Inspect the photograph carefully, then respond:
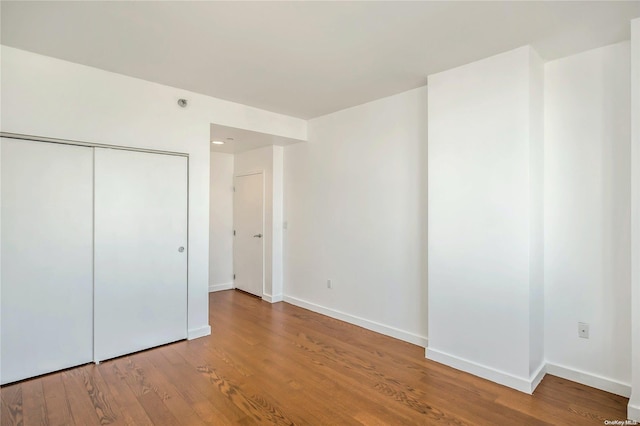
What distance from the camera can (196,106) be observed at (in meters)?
3.61

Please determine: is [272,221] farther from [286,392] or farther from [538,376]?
[538,376]

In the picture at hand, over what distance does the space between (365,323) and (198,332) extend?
187cm

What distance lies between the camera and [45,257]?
276 centimetres

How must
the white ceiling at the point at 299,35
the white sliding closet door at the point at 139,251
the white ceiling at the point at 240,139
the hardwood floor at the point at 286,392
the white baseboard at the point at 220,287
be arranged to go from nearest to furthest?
the white ceiling at the point at 299,35 → the hardwood floor at the point at 286,392 → the white sliding closet door at the point at 139,251 → the white ceiling at the point at 240,139 → the white baseboard at the point at 220,287

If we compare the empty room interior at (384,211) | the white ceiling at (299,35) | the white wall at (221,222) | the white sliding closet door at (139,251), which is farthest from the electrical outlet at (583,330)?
the white wall at (221,222)

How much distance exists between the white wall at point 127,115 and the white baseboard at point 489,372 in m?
2.42

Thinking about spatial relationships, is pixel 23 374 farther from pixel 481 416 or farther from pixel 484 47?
pixel 484 47

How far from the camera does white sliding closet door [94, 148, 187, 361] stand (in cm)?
305

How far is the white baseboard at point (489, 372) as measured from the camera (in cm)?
256

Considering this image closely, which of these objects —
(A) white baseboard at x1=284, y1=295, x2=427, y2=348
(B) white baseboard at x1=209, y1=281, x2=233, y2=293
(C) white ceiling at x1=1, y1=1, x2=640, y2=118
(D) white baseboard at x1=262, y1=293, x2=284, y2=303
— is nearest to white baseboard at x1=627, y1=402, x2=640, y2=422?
(A) white baseboard at x1=284, y1=295, x2=427, y2=348

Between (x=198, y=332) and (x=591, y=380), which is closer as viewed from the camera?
(x=591, y=380)

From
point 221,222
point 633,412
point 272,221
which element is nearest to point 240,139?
point 272,221

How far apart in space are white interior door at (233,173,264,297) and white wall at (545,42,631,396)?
3.74 m

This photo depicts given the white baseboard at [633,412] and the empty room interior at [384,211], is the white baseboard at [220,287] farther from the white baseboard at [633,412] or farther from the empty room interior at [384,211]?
the white baseboard at [633,412]
